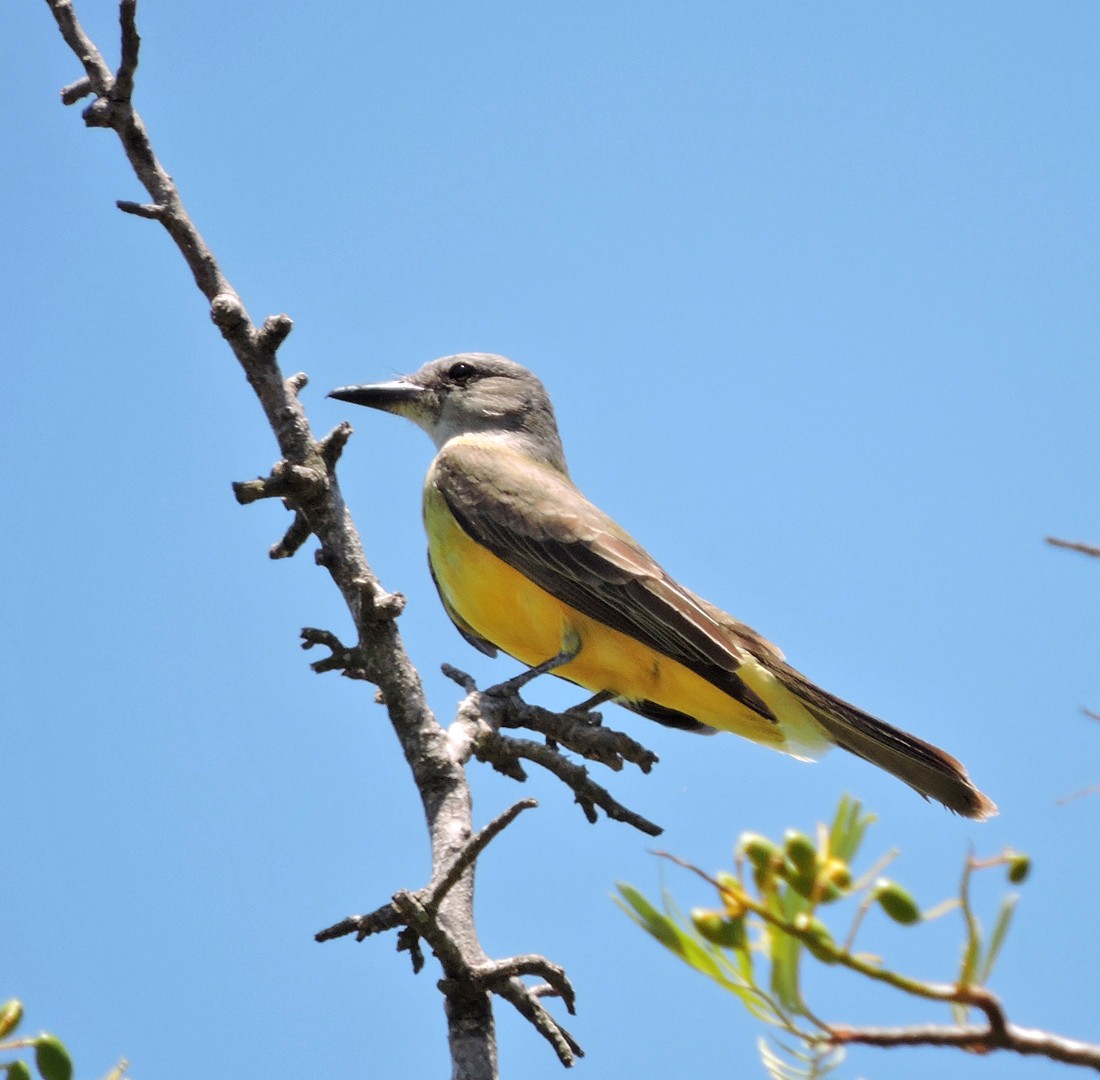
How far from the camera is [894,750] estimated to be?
5.61 meters

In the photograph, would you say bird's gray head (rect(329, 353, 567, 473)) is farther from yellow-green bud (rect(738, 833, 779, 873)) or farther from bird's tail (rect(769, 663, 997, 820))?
yellow-green bud (rect(738, 833, 779, 873))

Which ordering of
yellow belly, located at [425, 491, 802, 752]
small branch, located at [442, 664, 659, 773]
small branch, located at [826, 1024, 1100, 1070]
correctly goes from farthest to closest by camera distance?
yellow belly, located at [425, 491, 802, 752] < small branch, located at [442, 664, 659, 773] < small branch, located at [826, 1024, 1100, 1070]

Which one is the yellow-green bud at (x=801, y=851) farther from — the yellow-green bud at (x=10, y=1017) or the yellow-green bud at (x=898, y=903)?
the yellow-green bud at (x=10, y=1017)

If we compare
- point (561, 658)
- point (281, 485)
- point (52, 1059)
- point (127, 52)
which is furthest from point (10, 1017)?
point (561, 658)

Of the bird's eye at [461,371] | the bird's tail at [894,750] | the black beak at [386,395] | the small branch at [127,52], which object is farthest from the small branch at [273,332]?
the bird's eye at [461,371]

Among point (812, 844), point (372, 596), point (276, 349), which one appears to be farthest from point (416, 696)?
point (812, 844)

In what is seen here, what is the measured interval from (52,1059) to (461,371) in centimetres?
730

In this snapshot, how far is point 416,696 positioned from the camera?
4.04m

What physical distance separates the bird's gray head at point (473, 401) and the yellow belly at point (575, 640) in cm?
165

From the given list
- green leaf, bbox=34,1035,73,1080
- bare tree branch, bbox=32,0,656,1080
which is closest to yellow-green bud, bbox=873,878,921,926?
green leaf, bbox=34,1035,73,1080

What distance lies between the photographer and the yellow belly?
6.13 metres

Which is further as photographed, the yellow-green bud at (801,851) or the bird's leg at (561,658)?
the bird's leg at (561,658)

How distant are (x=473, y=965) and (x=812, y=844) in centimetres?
231

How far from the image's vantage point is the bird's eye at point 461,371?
8.28m
